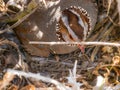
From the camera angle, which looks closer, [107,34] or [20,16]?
[20,16]

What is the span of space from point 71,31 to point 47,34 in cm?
16

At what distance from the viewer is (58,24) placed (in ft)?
6.76

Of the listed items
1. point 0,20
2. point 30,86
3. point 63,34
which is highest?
point 0,20

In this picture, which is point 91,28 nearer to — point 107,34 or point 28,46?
point 107,34

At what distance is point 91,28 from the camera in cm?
220

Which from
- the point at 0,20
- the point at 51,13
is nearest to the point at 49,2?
the point at 51,13

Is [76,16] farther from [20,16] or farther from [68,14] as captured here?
[20,16]

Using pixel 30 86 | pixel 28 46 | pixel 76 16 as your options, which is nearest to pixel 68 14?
pixel 76 16

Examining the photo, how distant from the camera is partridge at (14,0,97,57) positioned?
2064 millimetres

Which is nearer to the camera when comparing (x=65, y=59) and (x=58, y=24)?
(x=58, y=24)

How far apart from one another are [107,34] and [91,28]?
189 mm

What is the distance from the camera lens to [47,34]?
2.10 meters

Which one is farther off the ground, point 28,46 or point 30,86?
point 28,46

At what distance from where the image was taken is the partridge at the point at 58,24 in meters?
2.06
